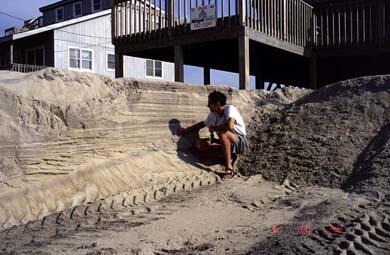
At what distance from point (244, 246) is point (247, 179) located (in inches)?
118

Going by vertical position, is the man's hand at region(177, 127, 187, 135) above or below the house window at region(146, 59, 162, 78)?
below

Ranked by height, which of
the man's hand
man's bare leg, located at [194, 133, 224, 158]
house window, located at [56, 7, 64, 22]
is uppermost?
house window, located at [56, 7, 64, 22]

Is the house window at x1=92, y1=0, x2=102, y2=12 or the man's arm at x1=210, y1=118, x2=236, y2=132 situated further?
the house window at x1=92, y1=0, x2=102, y2=12

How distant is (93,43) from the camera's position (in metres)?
24.1

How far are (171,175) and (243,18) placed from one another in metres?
4.92

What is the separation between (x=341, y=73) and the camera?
50.4ft

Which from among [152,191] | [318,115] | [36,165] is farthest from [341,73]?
[36,165]

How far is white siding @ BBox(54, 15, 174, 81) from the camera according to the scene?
22.8 meters

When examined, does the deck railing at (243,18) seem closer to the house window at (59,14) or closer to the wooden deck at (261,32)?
the wooden deck at (261,32)

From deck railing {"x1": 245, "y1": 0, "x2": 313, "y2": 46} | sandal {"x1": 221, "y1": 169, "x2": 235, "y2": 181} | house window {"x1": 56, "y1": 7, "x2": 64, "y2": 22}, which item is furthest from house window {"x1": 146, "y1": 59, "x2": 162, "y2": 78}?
sandal {"x1": 221, "y1": 169, "x2": 235, "y2": 181}

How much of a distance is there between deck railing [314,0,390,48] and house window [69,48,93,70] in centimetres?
1253

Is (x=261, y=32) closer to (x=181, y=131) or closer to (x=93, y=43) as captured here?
(x=181, y=131)

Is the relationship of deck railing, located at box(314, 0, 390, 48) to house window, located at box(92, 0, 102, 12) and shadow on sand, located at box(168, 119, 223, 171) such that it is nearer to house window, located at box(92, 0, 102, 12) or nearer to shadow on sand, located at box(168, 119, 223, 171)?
shadow on sand, located at box(168, 119, 223, 171)

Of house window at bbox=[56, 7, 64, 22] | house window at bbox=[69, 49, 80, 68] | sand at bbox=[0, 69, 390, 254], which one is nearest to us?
sand at bbox=[0, 69, 390, 254]
